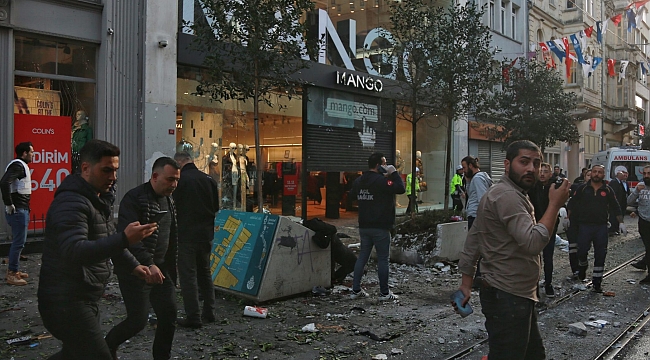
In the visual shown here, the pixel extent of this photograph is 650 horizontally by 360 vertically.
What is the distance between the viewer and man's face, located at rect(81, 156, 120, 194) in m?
3.14

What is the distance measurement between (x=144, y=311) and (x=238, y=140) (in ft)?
32.6

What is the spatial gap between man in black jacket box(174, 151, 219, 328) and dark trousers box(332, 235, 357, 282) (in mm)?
2323

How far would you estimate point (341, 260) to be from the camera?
26.0 feet

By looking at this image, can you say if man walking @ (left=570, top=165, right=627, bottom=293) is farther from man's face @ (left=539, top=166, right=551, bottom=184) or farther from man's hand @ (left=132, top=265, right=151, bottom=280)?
man's hand @ (left=132, top=265, right=151, bottom=280)

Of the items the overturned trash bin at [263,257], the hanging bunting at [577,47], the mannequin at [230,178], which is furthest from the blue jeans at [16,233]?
the hanging bunting at [577,47]

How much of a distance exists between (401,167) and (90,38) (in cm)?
1146

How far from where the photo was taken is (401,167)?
62.1ft

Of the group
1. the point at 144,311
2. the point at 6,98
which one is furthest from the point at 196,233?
the point at 6,98

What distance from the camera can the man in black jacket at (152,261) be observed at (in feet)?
12.5

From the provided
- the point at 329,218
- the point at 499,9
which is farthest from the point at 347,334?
the point at 499,9

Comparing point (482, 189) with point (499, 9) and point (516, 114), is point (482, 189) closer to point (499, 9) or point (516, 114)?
point (516, 114)

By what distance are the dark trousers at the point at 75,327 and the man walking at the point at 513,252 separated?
2283 millimetres

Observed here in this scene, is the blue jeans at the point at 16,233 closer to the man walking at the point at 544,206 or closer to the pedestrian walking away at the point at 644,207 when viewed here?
the man walking at the point at 544,206

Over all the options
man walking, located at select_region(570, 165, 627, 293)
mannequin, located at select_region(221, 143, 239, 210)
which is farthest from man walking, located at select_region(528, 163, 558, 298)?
mannequin, located at select_region(221, 143, 239, 210)
